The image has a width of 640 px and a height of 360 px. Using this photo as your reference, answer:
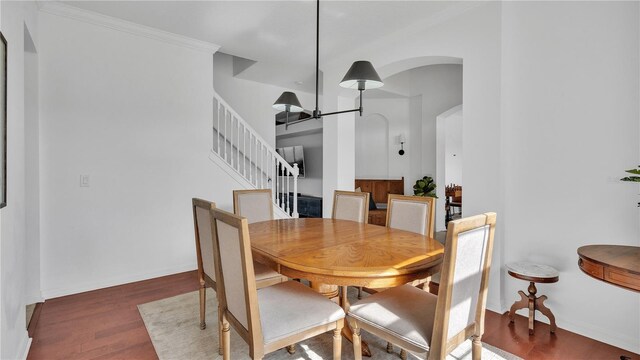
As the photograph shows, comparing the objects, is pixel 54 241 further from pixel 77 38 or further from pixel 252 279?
pixel 252 279

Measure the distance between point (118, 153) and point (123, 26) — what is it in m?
1.30

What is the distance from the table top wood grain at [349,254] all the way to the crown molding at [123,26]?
254 cm

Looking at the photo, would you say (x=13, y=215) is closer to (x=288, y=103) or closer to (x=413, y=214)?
(x=288, y=103)

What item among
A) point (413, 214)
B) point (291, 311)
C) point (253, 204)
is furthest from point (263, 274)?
point (413, 214)

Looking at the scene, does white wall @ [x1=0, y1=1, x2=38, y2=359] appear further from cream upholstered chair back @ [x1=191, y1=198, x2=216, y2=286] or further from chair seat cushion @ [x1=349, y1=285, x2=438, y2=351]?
chair seat cushion @ [x1=349, y1=285, x2=438, y2=351]

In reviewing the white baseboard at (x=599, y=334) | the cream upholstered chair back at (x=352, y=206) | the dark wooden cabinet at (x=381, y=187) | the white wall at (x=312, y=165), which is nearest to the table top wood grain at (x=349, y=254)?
the cream upholstered chair back at (x=352, y=206)

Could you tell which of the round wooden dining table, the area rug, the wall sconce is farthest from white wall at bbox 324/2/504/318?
the wall sconce

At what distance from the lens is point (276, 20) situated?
3.15m

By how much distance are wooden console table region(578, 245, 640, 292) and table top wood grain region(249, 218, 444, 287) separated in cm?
74

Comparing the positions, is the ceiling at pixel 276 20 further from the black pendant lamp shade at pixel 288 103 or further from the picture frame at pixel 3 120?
the picture frame at pixel 3 120

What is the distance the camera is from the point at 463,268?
1.34m

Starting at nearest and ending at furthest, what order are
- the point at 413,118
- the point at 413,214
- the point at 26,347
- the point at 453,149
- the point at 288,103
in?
the point at 26,347, the point at 413,214, the point at 288,103, the point at 413,118, the point at 453,149

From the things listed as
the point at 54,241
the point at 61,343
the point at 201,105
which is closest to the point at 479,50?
the point at 201,105

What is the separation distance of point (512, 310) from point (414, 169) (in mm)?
3695
